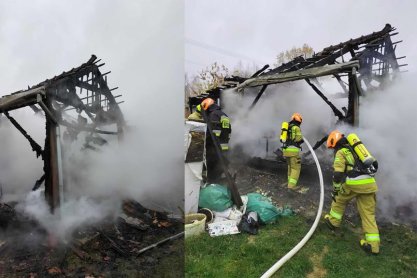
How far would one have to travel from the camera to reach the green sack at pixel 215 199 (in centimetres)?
612

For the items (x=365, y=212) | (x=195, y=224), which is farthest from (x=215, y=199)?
(x=365, y=212)

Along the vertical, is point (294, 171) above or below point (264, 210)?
above

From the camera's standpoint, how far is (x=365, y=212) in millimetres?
5047

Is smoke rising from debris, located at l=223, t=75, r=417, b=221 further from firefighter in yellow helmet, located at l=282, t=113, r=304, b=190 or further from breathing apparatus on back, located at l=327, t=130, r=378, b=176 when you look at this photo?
breathing apparatus on back, located at l=327, t=130, r=378, b=176

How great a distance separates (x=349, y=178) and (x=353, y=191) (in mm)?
212

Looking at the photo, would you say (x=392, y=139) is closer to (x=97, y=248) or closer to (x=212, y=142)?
(x=212, y=142)

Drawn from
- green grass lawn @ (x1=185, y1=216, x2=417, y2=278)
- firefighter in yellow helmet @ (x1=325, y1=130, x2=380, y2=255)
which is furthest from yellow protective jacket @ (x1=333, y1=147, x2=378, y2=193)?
green grass lawn @ (x1=185, y1=216, x2=417, y2=278)

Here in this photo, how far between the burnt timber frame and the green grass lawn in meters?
2.71

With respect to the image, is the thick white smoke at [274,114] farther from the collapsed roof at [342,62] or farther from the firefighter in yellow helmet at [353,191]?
A: the firefighter in yellow helmet at [353,191]

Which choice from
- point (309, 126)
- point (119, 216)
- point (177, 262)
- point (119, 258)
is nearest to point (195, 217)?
point (177, 262)

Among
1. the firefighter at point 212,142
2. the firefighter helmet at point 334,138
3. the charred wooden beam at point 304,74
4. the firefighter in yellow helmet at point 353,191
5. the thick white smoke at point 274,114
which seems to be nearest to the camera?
the firefighter in yellow helmet at point 353,191

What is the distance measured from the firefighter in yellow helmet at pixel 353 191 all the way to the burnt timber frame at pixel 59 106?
4.77m

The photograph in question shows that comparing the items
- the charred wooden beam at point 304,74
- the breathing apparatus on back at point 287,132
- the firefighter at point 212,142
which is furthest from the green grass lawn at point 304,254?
the charred wooden beam at point 304,74

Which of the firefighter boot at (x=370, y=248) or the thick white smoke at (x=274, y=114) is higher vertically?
the thick white smoke at (x=274, y=114)
